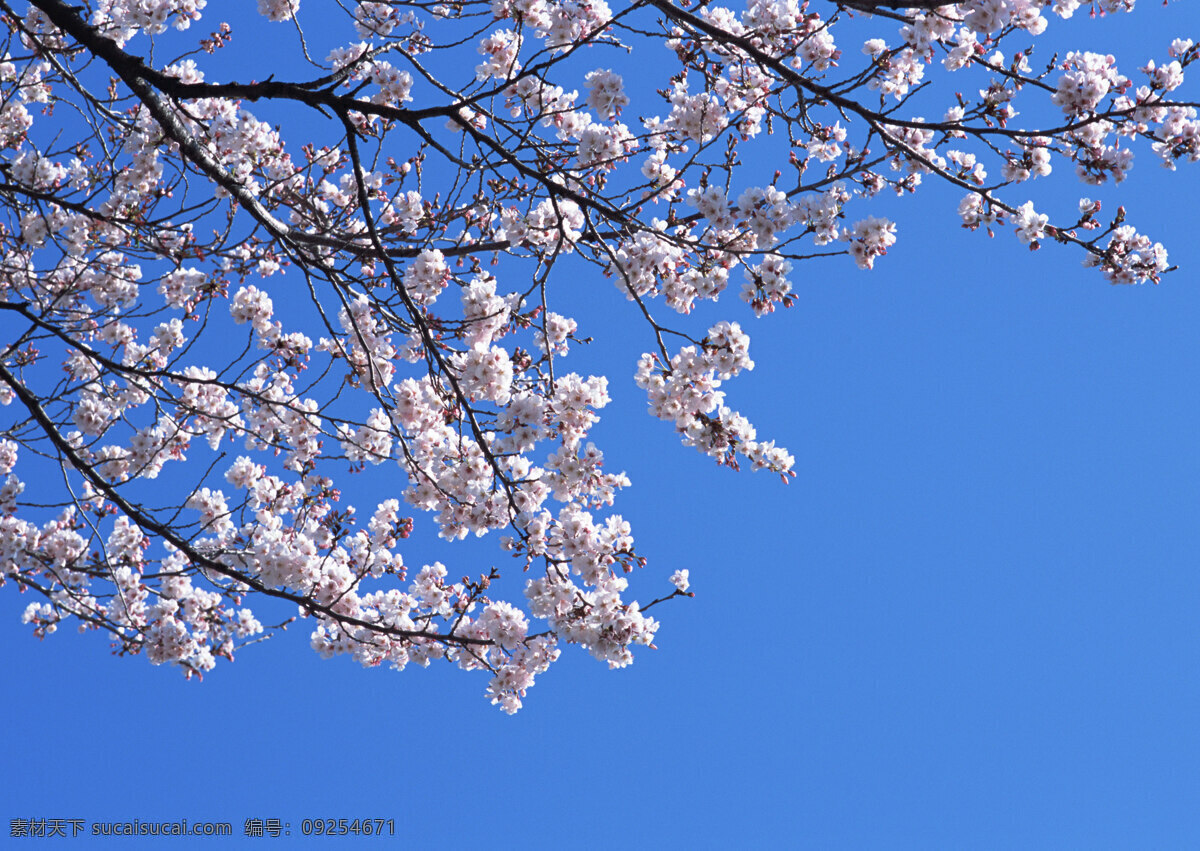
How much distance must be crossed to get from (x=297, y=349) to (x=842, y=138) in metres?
4.20

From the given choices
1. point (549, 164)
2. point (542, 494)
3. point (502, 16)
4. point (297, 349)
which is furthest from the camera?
point (297, 349)

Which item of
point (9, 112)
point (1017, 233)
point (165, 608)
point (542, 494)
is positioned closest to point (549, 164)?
point (542, 494)

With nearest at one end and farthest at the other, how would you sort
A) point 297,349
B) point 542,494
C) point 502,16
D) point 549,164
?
point 549,164, point 502,16, point 542,494, point 297,349

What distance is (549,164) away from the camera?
446 cm

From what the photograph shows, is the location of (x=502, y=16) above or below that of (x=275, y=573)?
above

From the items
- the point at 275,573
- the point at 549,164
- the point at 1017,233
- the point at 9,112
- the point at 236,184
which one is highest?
the point at 9,112

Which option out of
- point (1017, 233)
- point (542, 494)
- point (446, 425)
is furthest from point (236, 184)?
point (1017, 233)

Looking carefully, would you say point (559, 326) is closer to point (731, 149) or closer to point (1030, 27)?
point (731, 149)

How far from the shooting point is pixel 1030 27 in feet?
15.8

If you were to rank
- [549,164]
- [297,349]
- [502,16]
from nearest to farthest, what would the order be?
[549,164], [502,16], [297,349]

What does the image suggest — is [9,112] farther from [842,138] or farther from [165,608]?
[842,138]

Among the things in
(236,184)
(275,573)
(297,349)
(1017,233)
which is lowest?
(275,573)

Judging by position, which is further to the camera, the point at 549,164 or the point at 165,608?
the point at 165,608

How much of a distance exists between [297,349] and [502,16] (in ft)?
9.57
